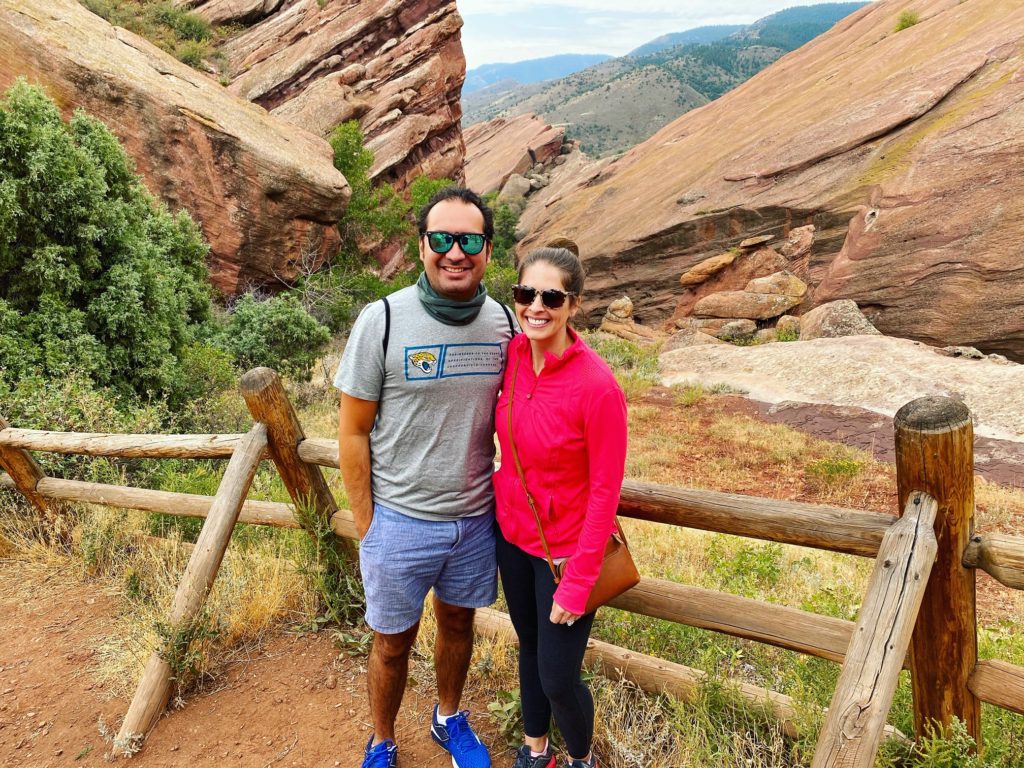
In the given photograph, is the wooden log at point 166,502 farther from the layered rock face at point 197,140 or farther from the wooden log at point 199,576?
the layered rock face at point 197,140

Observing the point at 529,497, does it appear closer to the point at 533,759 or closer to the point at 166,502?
the point at 533,759

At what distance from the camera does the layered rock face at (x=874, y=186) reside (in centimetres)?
1628

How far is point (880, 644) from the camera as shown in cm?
197

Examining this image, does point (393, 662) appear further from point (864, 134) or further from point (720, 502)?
point (864, 134)

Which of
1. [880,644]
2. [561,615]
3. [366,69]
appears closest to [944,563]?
[880,644]

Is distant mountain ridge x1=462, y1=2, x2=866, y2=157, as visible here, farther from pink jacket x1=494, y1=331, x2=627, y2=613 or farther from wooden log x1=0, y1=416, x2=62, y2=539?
pink jacket x1=494, y1=331, x2=627, y2=613

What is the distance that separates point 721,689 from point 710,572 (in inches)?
112

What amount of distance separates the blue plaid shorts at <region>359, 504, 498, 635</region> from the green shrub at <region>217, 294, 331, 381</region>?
36.8 ft

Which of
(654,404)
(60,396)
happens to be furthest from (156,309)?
(654,404)

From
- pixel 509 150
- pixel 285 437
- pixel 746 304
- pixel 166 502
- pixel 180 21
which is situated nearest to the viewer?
pixel 285 437

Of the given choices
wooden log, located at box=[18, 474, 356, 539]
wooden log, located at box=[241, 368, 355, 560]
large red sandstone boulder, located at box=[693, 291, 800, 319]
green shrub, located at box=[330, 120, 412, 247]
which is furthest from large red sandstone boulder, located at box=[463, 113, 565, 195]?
wooden log, located at box=[241, 368, 355, 560]

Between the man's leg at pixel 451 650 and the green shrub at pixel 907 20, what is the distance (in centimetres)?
3158

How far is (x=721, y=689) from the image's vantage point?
284 centimetres

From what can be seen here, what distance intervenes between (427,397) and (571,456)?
0.61 metres
